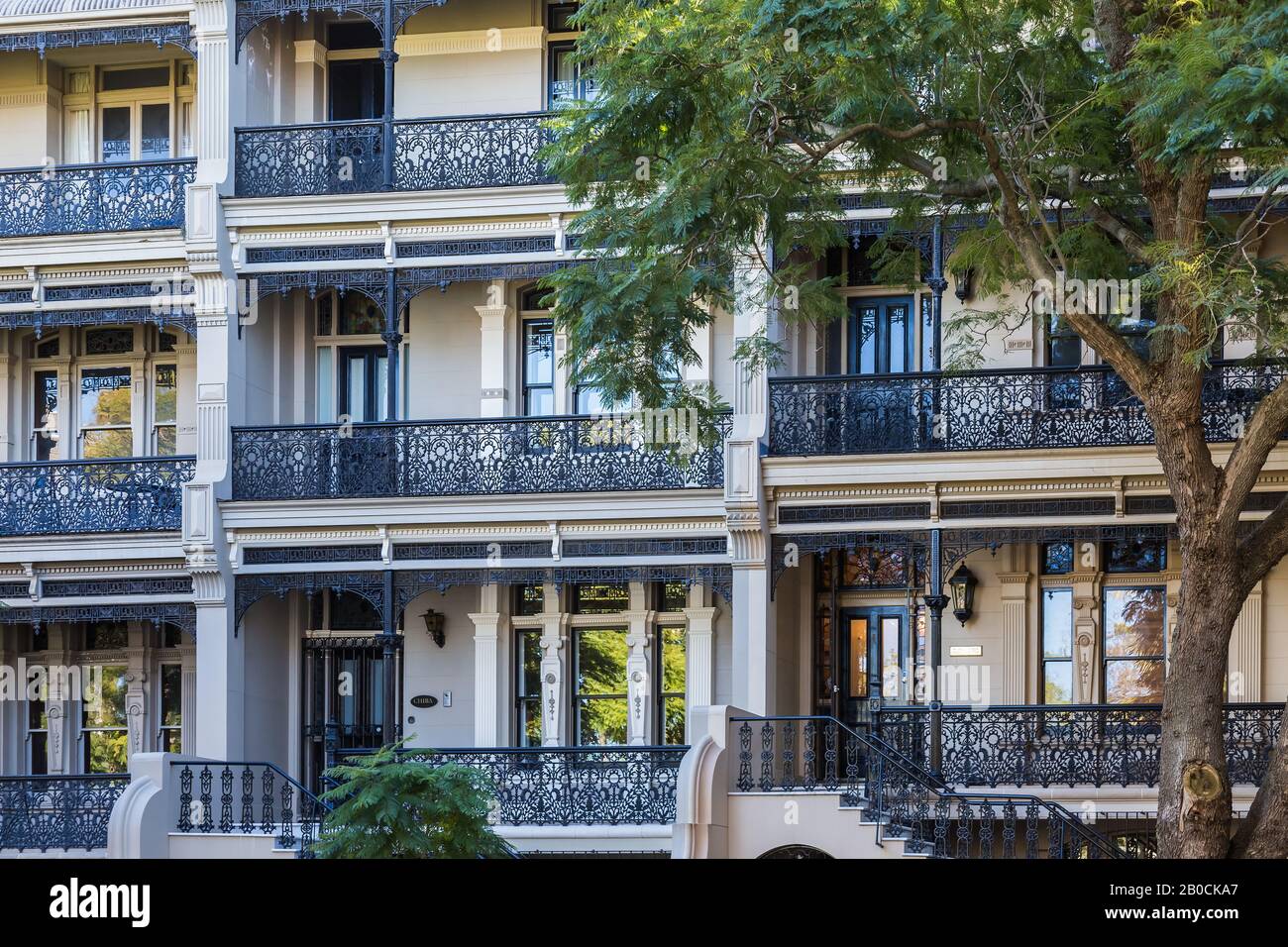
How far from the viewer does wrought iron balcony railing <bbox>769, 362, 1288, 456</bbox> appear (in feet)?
68.6

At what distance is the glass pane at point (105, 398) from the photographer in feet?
84.8

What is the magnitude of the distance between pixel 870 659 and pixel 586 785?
4.15 m

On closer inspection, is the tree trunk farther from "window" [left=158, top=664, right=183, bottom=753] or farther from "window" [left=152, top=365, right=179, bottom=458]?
"window" [left=152, top=365, right=179, bottom=458]

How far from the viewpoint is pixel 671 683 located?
24.3 metres

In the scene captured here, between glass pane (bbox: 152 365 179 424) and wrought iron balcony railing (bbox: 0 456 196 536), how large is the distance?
165 cm

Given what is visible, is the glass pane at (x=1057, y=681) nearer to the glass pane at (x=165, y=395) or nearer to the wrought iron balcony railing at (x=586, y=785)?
the wrought iron balcony railing at (x=586, y=785)

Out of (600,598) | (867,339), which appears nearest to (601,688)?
(600,598)

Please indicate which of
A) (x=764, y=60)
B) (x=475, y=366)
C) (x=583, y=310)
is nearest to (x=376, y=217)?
(x=475, y=366)

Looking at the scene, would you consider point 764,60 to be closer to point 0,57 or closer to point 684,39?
point 684,39

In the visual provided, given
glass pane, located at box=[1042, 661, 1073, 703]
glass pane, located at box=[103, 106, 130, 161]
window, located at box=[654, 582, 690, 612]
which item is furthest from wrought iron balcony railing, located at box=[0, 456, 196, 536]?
glass pane, located at box=[1042, 661, 1073, 703]

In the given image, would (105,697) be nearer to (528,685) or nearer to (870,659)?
(528,685)

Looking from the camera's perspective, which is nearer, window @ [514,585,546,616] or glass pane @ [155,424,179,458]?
window @ [514,585,546,616]

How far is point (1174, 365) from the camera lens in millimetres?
15789

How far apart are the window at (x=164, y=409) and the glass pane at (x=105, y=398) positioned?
1.41ft
